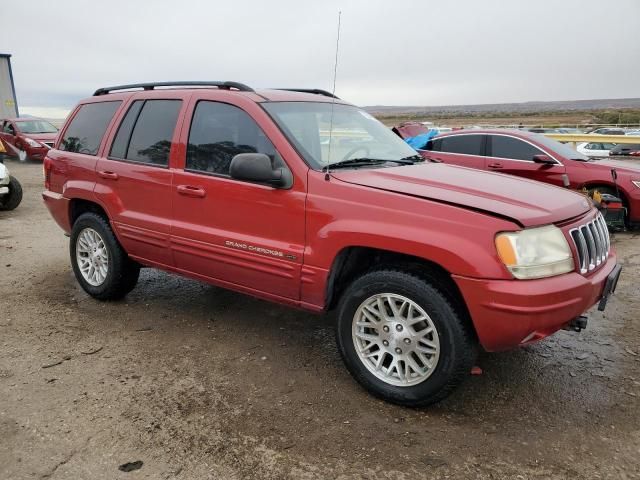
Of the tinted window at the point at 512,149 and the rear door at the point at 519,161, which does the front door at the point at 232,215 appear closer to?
the rear door at the point at 519,161

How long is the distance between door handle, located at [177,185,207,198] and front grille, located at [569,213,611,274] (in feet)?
7.79

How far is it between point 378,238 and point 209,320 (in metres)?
2.00

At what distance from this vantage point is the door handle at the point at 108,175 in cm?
433

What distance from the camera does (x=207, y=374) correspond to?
346 cm

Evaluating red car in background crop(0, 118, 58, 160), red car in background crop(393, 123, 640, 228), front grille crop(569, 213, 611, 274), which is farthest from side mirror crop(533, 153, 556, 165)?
red car in background crop(0, 118, 58, 160)

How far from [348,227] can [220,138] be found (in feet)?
4.26

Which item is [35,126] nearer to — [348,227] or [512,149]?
[512,149]

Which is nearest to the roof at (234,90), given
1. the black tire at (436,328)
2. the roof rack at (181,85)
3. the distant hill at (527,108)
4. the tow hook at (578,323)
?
the roof rack at (181,85)

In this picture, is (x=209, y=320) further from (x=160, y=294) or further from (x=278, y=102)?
(x=278, y=102)

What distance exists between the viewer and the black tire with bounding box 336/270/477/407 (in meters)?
2.84

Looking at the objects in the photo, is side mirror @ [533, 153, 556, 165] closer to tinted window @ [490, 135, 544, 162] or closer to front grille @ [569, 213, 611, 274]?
tinted window @ [490, 135, 544, 162]

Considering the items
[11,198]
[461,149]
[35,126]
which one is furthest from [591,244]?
[35,126]

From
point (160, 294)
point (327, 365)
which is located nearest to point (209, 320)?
point (160, 294)

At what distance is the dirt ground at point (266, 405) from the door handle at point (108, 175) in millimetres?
1145
